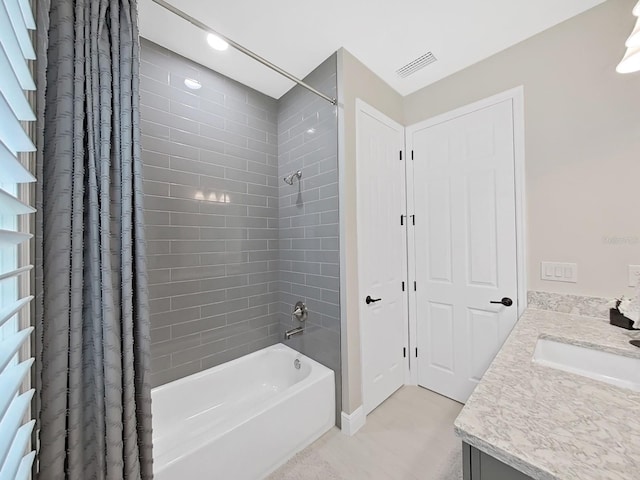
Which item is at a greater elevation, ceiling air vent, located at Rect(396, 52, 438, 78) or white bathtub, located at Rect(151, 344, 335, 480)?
ceiling air vent, located at Rect(396, 52, 438, 78)

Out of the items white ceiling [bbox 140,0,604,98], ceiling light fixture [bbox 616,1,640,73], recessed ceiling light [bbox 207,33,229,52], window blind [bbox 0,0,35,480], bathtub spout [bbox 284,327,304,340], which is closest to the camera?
window blind [bbox 0,0,35,480]

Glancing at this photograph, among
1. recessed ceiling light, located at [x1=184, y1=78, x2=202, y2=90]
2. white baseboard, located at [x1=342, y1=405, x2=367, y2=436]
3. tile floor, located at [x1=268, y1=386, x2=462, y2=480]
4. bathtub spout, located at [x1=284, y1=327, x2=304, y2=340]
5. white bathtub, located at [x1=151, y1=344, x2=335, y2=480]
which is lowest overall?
tile floor, located at [x1=268, y1=386, x2=462, y2=480]

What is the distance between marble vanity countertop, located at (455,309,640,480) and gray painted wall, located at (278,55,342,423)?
1.13 meters

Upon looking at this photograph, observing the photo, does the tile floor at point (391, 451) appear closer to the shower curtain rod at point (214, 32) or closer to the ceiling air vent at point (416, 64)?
the shower curtain rod at point (214, 32)

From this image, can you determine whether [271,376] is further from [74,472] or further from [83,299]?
[83,299]

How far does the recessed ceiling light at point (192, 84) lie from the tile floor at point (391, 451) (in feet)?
8.68

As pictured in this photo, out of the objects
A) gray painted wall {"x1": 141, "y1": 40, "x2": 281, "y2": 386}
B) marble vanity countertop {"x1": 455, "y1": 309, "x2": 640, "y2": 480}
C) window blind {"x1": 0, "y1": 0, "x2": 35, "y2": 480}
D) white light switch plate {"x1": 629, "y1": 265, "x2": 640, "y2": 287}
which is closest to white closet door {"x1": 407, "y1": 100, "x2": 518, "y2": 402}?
white light switch plate {"x1": 629, "y1": 265, "x2": 640, "y2": 287}

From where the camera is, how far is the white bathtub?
4.08 feet

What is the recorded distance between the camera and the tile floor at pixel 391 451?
1501mm

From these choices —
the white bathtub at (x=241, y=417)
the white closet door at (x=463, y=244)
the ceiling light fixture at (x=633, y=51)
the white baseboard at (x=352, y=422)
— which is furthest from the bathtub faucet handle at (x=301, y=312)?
the ceiling light fixture at (x=633, y=51)

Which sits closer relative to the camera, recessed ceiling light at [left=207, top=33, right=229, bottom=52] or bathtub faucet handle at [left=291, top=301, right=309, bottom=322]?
recessed ceiling light at [left=207, top=33, right=229, bottom=52]

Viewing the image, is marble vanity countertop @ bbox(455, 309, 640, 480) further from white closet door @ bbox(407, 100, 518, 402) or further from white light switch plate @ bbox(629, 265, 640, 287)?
white closet door @ bbox(407, 100, 518, 402)

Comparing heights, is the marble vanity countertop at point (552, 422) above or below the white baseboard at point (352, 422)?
above

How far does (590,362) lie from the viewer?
46.9 inches
